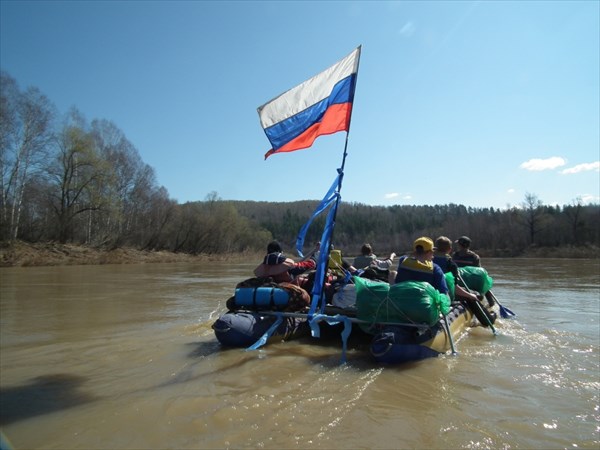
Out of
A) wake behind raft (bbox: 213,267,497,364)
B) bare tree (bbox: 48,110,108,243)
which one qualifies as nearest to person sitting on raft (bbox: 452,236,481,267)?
wake behind raft (bbox: 213,267,497,364)

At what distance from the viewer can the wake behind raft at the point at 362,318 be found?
18.0 ft

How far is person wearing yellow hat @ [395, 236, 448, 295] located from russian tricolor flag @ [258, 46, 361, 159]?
219 cm

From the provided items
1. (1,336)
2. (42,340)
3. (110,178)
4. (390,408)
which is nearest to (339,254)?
(390,408)

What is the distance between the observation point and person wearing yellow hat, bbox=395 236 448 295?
6.05m

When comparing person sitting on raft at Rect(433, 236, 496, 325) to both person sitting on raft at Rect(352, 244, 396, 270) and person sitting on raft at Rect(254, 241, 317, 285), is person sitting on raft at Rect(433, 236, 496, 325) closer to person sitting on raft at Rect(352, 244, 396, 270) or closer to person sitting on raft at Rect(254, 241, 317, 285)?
person sitting on raft at Rect(352, 244, 396, 270)

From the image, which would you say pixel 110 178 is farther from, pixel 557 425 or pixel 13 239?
pixel 557 425

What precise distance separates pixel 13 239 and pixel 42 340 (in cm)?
2655

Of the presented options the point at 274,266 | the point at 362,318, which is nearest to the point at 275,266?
the point at 274,266

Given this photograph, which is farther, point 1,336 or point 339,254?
point 339,254

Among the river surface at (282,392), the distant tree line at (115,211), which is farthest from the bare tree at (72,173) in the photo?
the river surface at (282,392)

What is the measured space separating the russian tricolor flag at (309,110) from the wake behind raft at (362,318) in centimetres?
234

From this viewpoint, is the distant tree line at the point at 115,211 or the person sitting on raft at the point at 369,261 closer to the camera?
the person sitting on raft at the point at 369,261

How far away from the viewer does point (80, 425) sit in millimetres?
3568

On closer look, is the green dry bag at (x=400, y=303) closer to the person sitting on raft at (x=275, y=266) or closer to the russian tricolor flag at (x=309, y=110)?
the person sitting on raft at (x=275, y=266)
